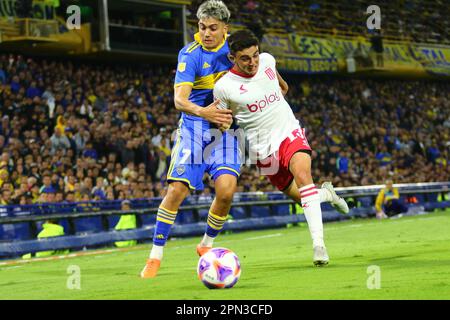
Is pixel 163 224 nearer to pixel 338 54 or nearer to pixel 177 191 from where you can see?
pixel 177 191

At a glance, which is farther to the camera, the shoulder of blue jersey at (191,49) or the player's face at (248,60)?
the shoulder of blue jersey at (191,49)

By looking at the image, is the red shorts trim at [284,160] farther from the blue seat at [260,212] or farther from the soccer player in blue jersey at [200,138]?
the blue seat at [260,212]

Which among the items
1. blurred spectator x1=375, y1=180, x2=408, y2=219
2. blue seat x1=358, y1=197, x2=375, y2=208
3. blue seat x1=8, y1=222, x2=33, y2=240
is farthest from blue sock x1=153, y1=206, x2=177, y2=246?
blue seat x1=358, y1=197, x2=375, y2=208

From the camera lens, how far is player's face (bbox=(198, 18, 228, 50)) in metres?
9.93

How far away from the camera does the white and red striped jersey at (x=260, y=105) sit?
9.80 m

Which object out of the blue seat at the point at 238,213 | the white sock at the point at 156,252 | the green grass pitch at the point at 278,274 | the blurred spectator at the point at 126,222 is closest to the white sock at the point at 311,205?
the green grass pitch at the point at 278,274

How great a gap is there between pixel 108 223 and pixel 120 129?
5212 mm

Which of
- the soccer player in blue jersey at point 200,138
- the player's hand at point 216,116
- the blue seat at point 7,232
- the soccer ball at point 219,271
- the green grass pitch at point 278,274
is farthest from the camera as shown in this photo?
the blue seat at point 7,232

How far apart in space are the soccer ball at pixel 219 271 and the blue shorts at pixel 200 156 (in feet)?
5.67

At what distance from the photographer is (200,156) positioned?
393 inches

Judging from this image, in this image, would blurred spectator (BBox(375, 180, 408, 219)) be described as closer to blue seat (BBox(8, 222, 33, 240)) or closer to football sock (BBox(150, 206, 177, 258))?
blue seat (BBox(8, 222, 33, 240))

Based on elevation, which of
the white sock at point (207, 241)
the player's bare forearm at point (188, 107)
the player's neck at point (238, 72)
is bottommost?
the white sock at point (207, 241)

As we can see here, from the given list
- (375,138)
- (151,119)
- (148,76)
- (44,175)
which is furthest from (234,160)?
(375,138)

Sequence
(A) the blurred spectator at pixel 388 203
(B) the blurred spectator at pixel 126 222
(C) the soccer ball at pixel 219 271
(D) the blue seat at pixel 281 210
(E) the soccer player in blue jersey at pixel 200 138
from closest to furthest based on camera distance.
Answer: (C) the soccer ball at pixel 219 271, (E) the soccer player in blue jersey at pixel 200 138, (B) the blurred spectator at pixel 126 222, (D) the blue seat at pixel 281 210, (A) the blurred spectator at pixel 388 203
